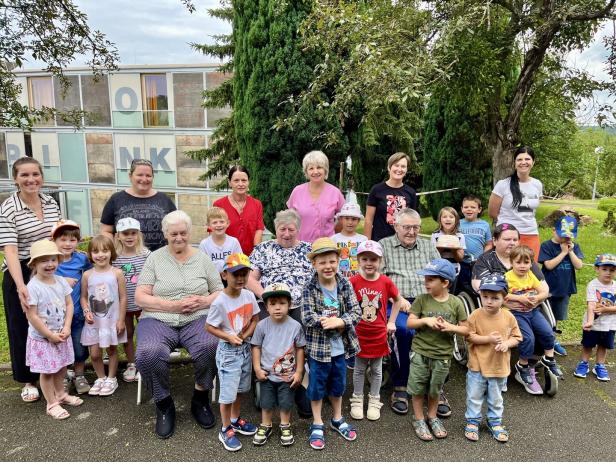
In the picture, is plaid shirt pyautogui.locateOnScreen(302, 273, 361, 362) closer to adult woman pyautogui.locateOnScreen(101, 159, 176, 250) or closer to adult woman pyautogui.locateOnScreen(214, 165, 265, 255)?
adult woman pyautogui.locateOnScreen(214, 165, 265, 255)

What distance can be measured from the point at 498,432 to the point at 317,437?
128cm

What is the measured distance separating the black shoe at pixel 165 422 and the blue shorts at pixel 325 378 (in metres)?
1.01

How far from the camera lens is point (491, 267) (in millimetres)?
3801

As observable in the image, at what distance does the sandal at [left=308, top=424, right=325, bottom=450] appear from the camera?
2992 millimetres

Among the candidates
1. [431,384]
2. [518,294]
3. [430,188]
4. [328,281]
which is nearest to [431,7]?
[518,294]

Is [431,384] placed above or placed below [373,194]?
below

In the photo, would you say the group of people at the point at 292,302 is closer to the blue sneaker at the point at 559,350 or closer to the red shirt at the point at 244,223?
the red shirt at the point at 244,223

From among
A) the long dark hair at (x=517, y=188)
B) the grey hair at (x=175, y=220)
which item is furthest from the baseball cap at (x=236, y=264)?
the long dark hair at (x=517, y=188)

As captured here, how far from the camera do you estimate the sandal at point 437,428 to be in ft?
10.2

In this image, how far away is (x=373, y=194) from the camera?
4.23m

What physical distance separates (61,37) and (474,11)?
17.4 feet

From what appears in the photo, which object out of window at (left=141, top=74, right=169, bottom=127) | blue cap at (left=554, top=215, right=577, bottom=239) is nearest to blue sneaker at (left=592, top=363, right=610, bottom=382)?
blue cap at (left=554, top=215, right=577, bottom=239)

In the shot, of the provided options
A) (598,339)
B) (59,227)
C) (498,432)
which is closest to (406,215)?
(498,432)

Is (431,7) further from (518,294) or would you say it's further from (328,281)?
(328,281)
